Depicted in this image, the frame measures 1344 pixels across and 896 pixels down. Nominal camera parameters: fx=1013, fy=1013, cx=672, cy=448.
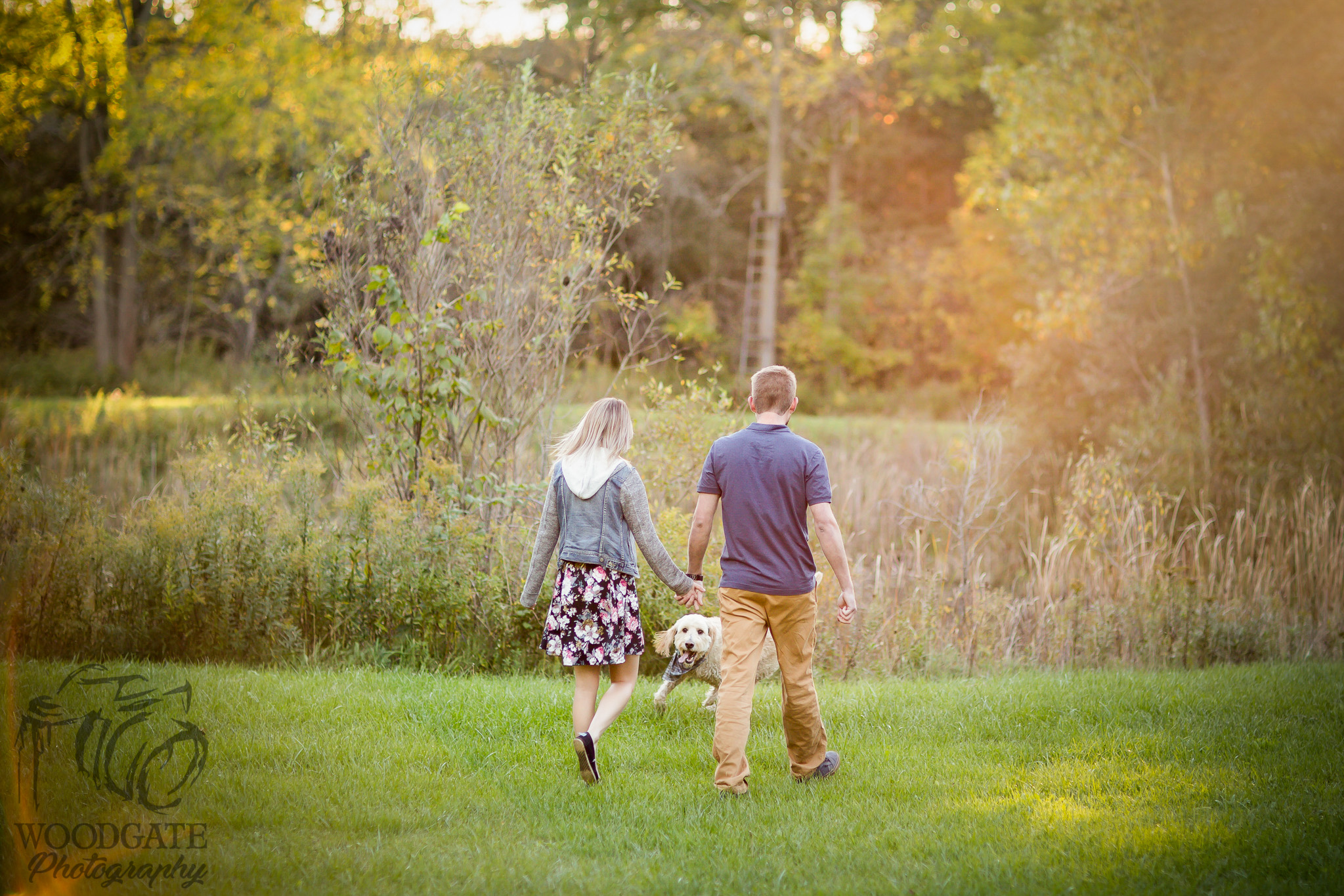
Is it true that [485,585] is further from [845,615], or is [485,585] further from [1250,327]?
[1250,327]

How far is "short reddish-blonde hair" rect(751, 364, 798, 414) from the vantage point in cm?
420

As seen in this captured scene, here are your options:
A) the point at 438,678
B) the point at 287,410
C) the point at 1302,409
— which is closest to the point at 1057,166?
the point at 1302,409

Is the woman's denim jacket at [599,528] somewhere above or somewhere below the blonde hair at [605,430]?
below

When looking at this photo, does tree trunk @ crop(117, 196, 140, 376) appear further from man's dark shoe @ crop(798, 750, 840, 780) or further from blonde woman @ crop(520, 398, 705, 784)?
man's dark shoe @ crop(798, 750, 840, 780)

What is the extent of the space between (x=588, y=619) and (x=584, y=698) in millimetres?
335

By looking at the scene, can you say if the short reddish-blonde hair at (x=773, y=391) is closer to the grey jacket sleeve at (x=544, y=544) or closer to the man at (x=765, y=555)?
the man at (x=765, y=555)

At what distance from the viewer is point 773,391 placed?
4199 mm

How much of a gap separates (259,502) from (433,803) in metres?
3.38

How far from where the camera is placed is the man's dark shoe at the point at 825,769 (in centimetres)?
438

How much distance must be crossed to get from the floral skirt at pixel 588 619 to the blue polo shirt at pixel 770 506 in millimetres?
513

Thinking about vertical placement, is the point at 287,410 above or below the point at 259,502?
above

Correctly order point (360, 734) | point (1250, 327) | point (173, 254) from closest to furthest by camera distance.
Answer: point (360, 734)
point (1250, 327)
point (173, 254)

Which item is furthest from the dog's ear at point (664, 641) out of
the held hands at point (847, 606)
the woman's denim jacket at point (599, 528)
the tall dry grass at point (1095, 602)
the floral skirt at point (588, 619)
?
the tall dry grass at point (1095, 602)

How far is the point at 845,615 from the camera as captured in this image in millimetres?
4039
